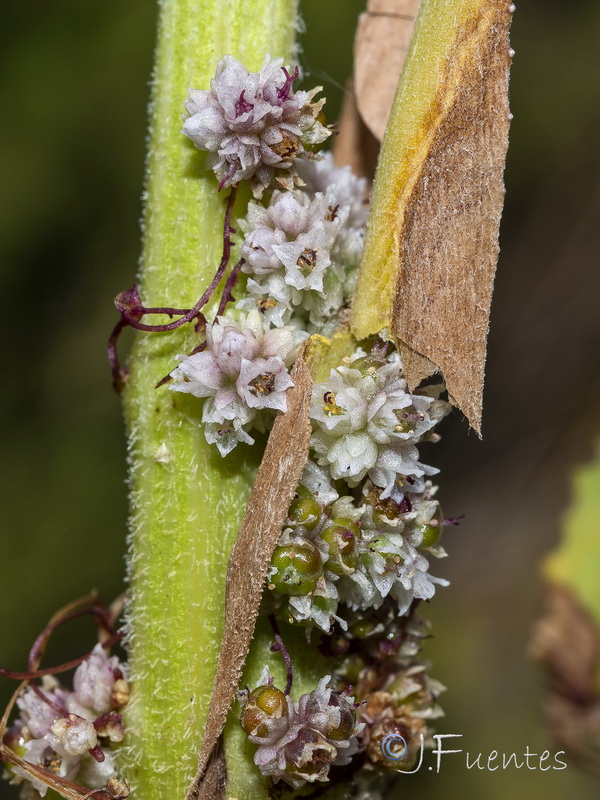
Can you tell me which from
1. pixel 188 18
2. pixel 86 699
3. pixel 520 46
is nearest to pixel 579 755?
pixel 86 699

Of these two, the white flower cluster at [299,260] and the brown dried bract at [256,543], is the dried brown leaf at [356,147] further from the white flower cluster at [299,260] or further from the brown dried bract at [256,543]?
the brown dried bract at [256,543]

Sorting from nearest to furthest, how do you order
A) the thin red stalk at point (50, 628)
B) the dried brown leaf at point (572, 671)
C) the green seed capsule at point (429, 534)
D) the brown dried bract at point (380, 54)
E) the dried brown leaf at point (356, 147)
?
the green seed capsule at point (429, 534) < the thin red stalk at point (50, 628) < the brown dried bract at point (380, 54) < the dried brown leaf at point (356, 147) < the dried brown leaf at point (572, 671)

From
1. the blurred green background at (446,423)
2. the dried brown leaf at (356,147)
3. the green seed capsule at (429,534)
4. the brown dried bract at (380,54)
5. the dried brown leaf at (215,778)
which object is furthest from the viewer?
the blurred green background at (446,423)

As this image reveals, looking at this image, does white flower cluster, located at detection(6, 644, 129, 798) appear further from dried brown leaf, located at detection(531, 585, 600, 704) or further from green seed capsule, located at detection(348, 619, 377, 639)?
dried brown leaf, located at detection(531, 585, 600, 704)

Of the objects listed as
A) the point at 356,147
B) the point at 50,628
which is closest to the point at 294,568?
the point at 50,628

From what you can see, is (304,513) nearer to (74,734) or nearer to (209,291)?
(209,291)

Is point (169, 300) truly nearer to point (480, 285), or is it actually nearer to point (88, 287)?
point (480, 285)

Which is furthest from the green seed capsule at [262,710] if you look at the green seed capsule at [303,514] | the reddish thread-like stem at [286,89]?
the reddish thread-like stem at [286,89]

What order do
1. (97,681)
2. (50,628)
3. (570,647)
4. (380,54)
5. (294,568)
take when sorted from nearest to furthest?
(294,568), (97,681), (50,628), (380,54), (570,647)
